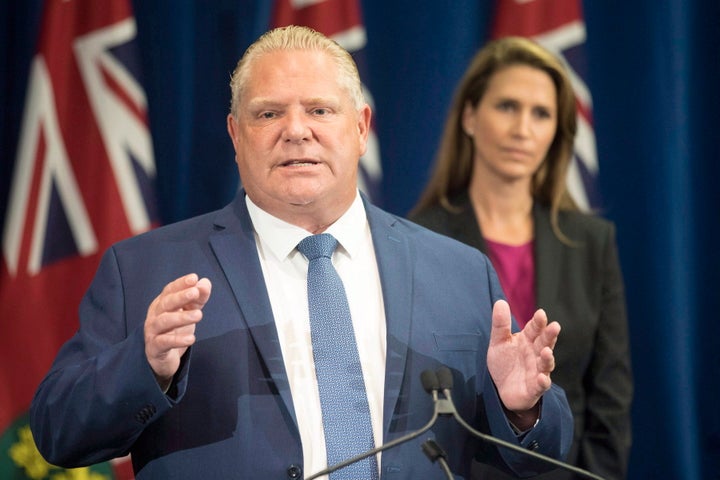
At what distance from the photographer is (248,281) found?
6.26 ft

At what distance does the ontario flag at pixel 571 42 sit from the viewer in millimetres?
3443

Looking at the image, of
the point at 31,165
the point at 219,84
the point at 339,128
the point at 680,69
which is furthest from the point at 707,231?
the point at 31,165

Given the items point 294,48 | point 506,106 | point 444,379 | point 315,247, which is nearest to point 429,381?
point 444,379

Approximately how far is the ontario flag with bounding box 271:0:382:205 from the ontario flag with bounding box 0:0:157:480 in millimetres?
488

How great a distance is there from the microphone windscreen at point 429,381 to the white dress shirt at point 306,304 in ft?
0.74

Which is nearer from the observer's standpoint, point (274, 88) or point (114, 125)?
point (274, 88)

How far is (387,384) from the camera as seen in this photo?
72.8 inches

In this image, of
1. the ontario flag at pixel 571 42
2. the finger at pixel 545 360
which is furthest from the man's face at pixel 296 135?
the ontario flag at pixel 571 42

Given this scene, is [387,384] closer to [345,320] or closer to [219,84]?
[345,320]

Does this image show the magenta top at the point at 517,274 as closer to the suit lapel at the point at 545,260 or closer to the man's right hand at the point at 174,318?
the suit lapel at the point at 545,260

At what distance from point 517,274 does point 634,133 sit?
0.77 metres

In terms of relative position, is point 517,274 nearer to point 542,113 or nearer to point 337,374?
point 542,113

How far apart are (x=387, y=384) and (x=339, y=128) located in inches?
19.5

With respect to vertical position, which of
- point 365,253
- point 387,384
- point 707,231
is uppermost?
point 365,253
